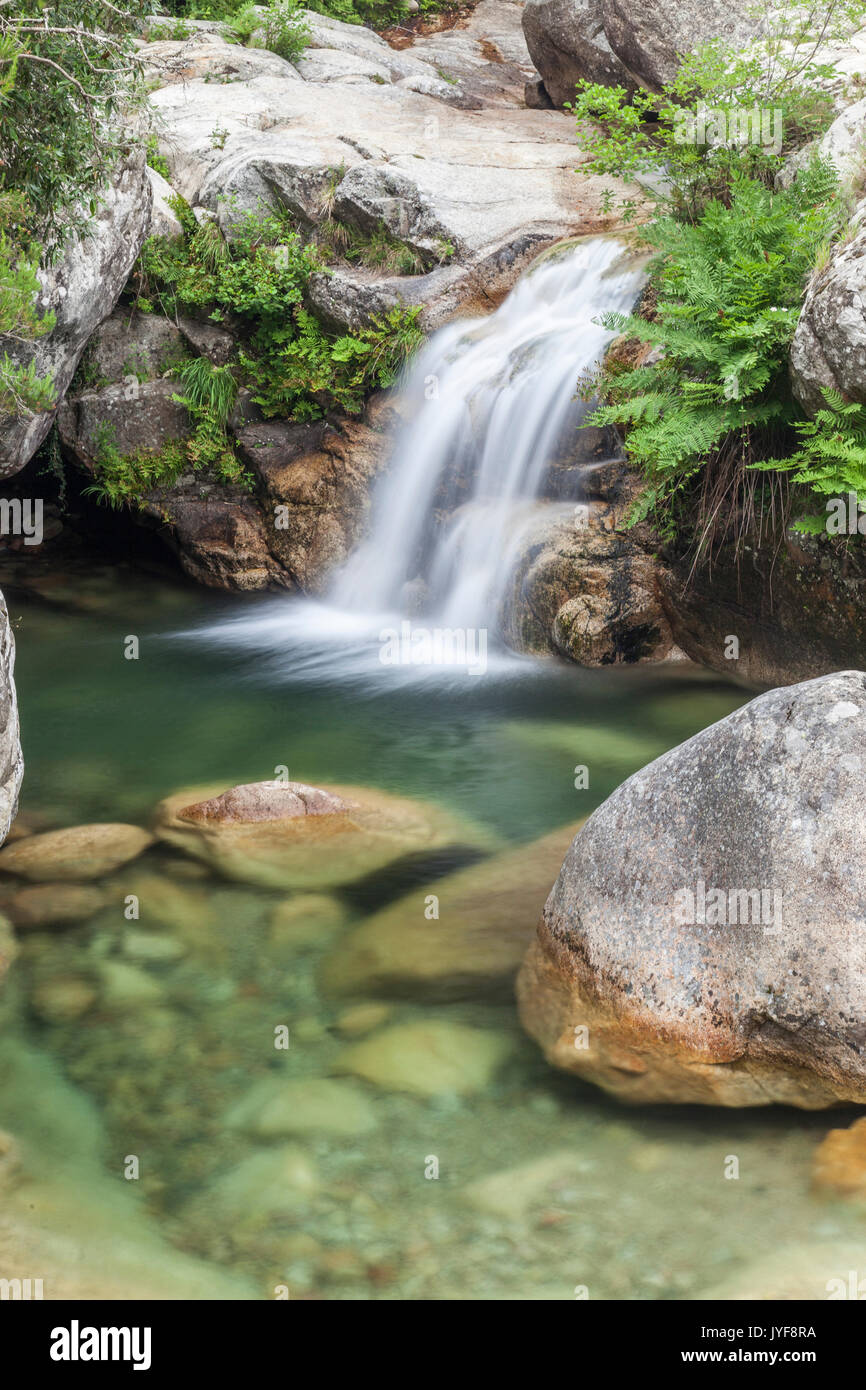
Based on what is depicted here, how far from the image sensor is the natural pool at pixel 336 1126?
3.90 meters

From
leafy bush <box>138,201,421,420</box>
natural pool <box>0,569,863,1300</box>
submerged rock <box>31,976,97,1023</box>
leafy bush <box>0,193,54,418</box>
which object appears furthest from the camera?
leafy bush <box>138,201,421,420</box>

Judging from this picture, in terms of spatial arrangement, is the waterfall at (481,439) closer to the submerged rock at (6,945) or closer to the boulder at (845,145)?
the boulder at (845,145)

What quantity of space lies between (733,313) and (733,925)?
4.79 metres

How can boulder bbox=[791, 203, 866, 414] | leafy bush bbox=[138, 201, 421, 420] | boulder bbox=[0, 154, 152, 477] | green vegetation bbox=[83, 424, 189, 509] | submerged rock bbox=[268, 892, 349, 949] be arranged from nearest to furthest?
submerged rock bbox=[268, 892, 349, 949] < boulder bbox=[791, 203, 866, 414] < boulder bbox=[0, 154, 152, 477] < leafy bush bbox=[138, 201, 421, 420] < green vegetation bbox=[83, 424, 189, 509]

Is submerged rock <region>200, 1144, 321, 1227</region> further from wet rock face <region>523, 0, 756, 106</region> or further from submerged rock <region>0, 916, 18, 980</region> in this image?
wet rock face <region>523, 0, 756, 106</region>

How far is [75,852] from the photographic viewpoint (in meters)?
6.68

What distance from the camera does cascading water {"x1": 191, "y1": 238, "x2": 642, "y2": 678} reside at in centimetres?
1045

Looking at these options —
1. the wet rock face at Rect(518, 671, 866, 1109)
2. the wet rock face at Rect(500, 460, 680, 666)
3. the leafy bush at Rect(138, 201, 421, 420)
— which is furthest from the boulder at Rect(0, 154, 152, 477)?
the wet rock face at Rect(518, 671, 866, 1109)

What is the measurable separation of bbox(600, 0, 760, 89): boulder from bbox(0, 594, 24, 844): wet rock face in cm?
1066

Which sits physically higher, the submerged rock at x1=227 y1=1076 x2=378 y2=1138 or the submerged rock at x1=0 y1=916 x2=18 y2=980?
the submerged rock at x1=0 y1=916 x2=18 y2=980

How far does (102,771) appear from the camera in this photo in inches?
316

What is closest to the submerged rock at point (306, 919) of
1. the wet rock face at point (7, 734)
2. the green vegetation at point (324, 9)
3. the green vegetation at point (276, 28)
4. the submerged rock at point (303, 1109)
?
the submerged rock at point (303, 1109)

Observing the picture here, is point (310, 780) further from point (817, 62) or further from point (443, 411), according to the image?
point (817, 62)

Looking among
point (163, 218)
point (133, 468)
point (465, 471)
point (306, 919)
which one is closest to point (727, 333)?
point (465, 471)
